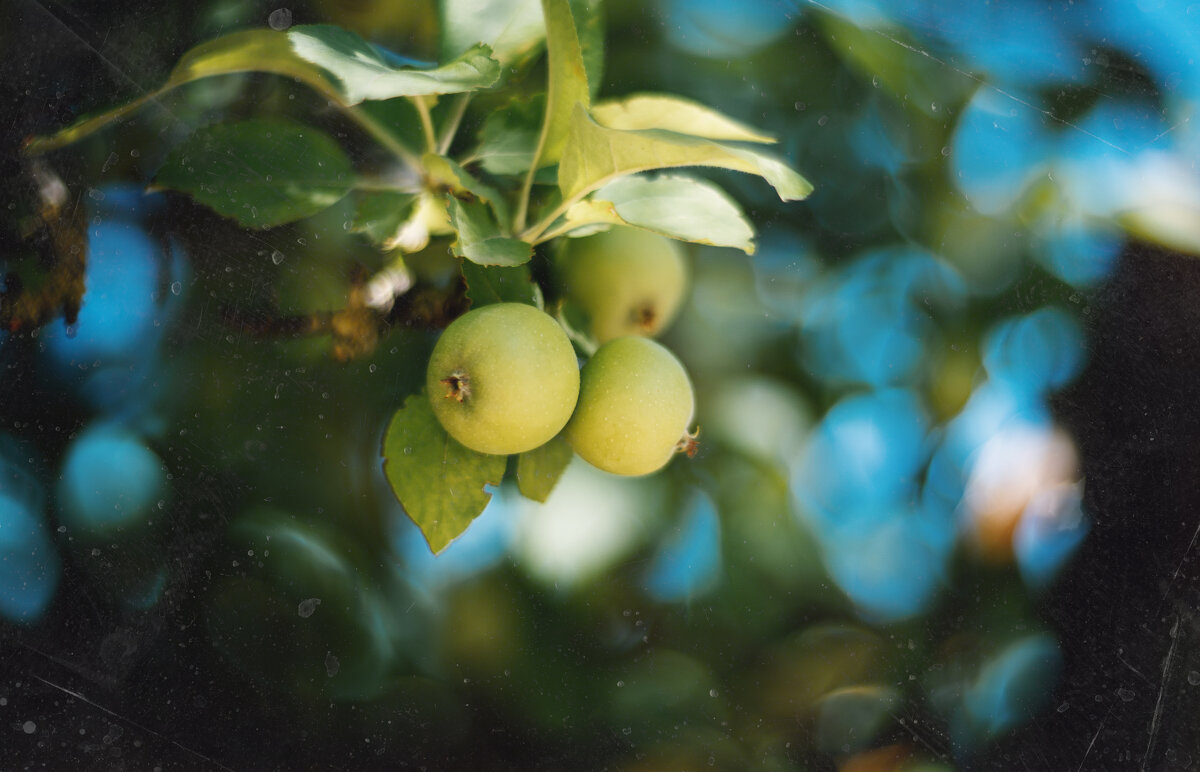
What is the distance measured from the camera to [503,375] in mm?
449

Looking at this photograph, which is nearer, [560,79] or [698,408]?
[560,79]

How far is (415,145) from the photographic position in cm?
55

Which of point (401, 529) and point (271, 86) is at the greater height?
point (271, 86)

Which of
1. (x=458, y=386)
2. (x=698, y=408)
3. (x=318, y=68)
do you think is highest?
(x=318, y=68)

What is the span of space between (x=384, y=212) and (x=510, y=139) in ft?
0.34

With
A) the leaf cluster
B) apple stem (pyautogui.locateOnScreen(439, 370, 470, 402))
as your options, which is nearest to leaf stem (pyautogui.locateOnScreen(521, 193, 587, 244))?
the leaf cluster

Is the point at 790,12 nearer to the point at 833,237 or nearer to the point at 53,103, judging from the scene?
the point at 833,237

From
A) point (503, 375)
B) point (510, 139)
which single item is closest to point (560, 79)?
point (510, 139)

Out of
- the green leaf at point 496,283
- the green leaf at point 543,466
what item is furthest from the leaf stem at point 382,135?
the green leaf at point 543,466

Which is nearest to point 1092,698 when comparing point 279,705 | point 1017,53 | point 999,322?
point 999,322

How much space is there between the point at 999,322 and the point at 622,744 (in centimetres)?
48

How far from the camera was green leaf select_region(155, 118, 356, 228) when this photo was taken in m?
0.53

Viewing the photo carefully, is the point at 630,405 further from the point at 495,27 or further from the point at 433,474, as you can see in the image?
the point at 495,27

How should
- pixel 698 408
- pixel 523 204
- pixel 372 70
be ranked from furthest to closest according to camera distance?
pixel 698 408 < pixel 523 204 < pixel 372 70
